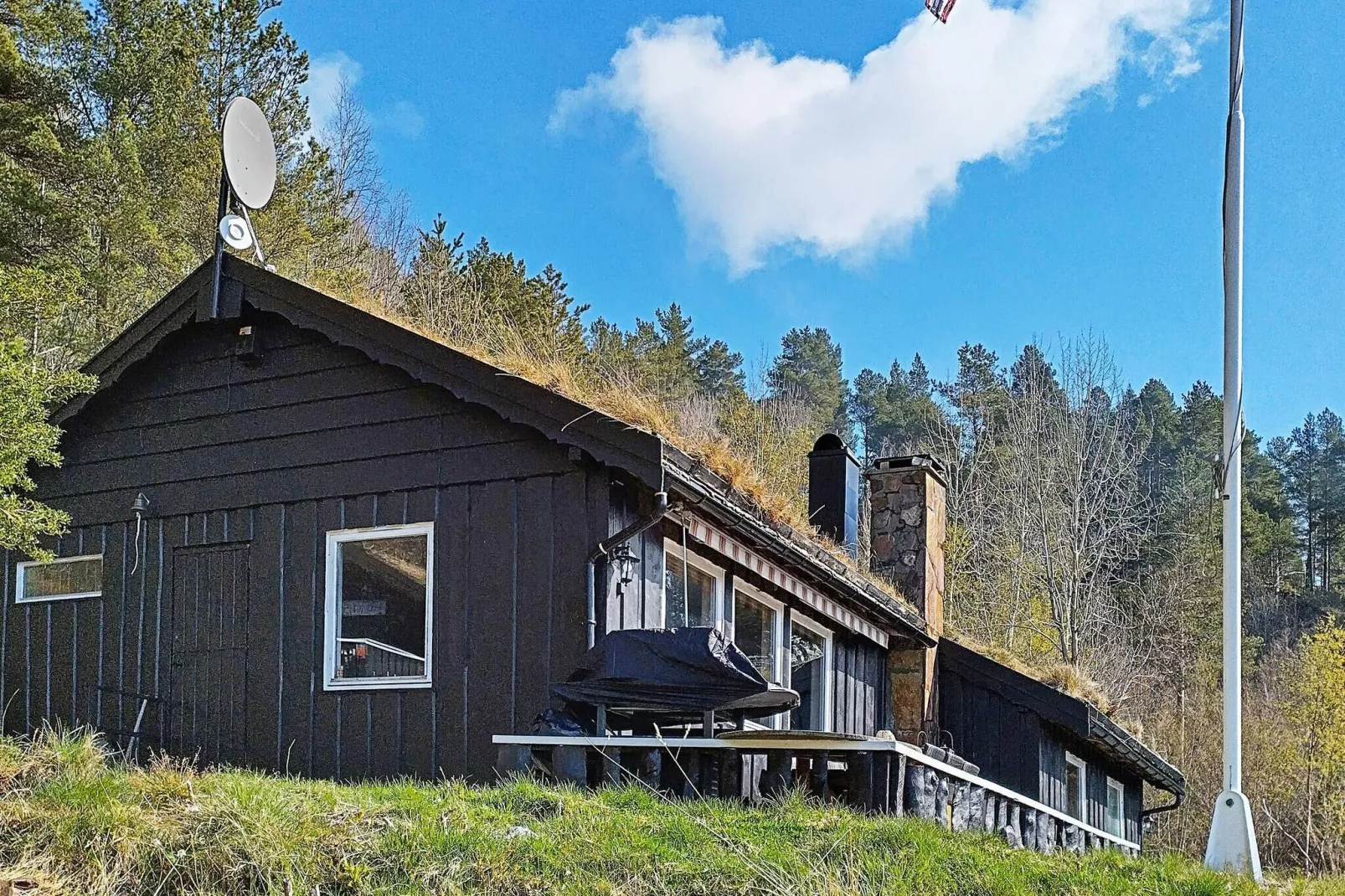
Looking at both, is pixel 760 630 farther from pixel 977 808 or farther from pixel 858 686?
pixel 977 808

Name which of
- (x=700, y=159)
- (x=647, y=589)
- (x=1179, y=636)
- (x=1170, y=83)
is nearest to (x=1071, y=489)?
(x=1179, y=636)

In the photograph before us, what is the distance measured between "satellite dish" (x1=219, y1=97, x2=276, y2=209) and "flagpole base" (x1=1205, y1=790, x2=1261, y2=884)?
8.22 meters

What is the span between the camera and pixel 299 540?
1019 centimetres

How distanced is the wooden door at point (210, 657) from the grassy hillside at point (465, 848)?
12.5 ft

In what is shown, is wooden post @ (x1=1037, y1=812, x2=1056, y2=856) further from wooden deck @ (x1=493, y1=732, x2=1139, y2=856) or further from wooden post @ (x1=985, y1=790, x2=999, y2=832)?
wooden deck @ (x1=493, y1=732, x2=1139, y2=856)

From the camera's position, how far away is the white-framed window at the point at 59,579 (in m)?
11.2

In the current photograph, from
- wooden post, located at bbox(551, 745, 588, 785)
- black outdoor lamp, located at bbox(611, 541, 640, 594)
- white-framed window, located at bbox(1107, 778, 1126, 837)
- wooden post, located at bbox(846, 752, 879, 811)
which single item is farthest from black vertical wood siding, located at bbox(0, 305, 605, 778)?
white-framed window, located at bbox(1107, 778, 1126, 837)

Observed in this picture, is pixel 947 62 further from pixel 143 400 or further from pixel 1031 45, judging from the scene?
pixel 143 400

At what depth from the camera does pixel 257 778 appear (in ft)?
22.6

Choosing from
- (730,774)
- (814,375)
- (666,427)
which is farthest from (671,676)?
(814,375)

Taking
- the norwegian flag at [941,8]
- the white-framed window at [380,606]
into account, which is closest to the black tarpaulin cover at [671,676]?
the white-framed window at [380,606]

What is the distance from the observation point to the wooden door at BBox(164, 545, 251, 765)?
402 inches

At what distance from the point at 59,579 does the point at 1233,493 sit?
31.1 feet

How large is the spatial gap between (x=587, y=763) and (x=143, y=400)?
588cm
